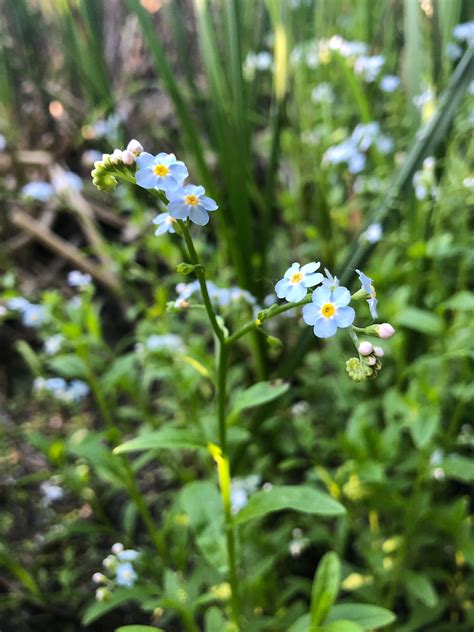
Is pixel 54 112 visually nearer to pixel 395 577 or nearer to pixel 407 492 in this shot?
pixel 407 492

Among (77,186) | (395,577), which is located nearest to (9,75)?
(77,186)

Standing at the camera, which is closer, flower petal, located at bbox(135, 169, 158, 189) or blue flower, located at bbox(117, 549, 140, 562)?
flower petal, located at bbox(135, 169, 158, 189)

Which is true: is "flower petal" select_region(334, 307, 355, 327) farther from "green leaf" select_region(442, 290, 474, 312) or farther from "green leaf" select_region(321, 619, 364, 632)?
"green leaf" select_region(442, 290, 474, 312)

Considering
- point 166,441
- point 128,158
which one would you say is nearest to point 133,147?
point 128,158

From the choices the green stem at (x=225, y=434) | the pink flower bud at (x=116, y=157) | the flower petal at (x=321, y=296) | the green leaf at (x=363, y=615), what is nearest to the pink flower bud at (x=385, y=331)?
the flower petal at (x=321, y=296)

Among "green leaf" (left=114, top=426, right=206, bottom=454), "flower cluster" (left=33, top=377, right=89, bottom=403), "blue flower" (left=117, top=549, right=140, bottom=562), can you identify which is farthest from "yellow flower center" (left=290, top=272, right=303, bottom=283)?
"flower cluster" (left=33, top=377, right=89, bottom=403)

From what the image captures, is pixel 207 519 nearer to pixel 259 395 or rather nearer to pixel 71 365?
pixel 259 395

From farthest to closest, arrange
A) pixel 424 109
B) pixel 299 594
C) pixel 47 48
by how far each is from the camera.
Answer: pixel 47 48
pixel 424 109
pixel 299 594
